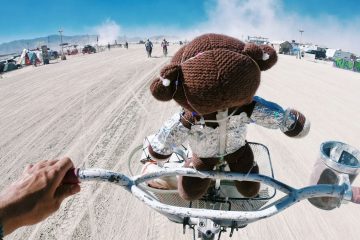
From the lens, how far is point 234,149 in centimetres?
201

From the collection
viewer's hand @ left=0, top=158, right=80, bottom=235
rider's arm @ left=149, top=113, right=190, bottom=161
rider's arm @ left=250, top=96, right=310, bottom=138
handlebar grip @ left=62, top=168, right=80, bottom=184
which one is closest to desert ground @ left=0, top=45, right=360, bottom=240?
rider's arm @ left=149, top=113, right=190, bottom=161

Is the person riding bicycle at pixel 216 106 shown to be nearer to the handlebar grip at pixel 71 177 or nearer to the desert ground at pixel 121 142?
the handlebar grip at pixel 71 177

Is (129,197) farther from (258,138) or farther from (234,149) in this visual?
(258,138)

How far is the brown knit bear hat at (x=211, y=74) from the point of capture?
5.07 feet

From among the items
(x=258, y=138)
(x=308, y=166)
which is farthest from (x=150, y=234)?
(x=258, y=138)

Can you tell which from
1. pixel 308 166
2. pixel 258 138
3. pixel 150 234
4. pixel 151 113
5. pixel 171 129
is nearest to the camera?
pixel 171 129

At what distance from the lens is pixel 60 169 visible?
133 centimetres

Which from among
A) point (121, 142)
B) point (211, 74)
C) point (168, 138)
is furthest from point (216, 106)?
point (121, 142)

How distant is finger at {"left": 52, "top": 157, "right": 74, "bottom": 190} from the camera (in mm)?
1304

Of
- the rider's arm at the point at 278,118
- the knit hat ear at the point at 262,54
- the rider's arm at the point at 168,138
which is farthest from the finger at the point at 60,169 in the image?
the rider's arm at the point at 278,118

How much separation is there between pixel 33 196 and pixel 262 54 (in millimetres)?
1323

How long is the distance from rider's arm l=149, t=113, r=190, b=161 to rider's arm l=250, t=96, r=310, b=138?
0.47 m

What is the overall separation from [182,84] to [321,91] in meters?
9.45

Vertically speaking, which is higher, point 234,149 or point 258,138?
point 234,149
